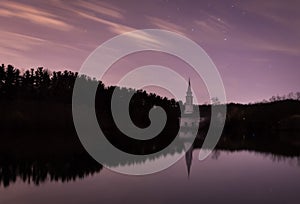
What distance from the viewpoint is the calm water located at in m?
26.1

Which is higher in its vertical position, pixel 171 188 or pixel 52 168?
pixel 52 168

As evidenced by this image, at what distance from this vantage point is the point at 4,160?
147 ft

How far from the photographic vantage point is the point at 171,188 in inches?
1223

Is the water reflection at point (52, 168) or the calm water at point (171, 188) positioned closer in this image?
the calm water at point (171, 188)

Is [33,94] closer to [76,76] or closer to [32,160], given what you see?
[76,76]

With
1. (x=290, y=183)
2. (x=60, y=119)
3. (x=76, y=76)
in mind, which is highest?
(x=76, y=76)

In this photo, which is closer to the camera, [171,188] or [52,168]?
[171,188]

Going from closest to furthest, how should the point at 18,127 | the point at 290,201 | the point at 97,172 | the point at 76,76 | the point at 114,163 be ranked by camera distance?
the point at 290,201 → the point at 97,172 → the point at 114,163 → the point at 18,127 → the point at 76,76

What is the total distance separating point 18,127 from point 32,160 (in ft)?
217

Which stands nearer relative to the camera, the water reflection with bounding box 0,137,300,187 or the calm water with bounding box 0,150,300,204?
the calm water with bounding box 0,150,300,204

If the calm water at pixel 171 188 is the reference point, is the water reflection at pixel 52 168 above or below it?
above

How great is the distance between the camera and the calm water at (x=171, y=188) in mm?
26141

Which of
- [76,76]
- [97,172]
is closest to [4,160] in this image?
[97,172]

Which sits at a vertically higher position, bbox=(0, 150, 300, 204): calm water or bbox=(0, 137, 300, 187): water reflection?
bbox=(0, 137, 300, 187): water reflection
